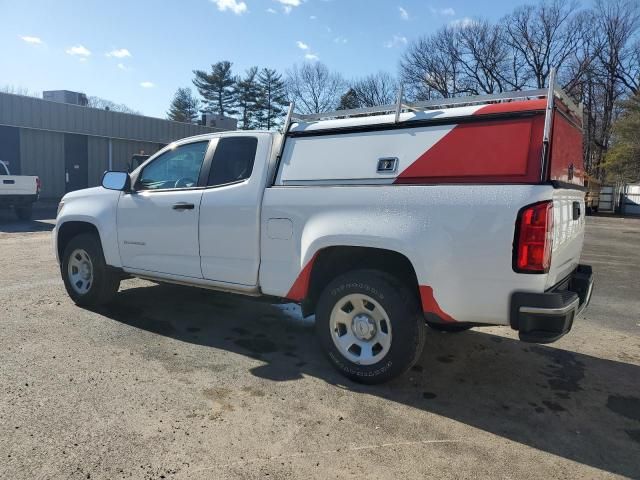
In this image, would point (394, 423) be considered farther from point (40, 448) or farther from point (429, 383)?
point (40, 448)

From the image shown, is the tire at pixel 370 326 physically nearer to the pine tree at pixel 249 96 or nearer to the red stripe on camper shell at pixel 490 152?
the red stripe on camper shell at pixel 490 152

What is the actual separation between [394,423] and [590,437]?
1.25 metres

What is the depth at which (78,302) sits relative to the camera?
5.88 m

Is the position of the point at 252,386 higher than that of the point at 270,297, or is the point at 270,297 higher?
the point at 270,297

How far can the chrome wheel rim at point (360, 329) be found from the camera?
12.5ft

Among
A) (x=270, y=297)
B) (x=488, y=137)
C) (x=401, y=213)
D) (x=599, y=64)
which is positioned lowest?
(x=270, y=297)

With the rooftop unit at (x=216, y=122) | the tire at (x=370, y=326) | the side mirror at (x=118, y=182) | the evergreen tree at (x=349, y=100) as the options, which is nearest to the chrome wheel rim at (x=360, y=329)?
the tire at (x=370, y=326)

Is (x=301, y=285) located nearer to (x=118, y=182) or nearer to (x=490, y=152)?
(x=490, y=152)

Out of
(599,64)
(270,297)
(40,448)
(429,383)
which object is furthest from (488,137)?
(599,64)

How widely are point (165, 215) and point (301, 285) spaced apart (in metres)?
1.74

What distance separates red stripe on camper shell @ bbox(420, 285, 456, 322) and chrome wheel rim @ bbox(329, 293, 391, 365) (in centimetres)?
32

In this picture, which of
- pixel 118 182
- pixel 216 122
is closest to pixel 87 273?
pixel 118 182

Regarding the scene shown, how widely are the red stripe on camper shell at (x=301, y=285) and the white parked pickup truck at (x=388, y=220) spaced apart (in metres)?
0.01

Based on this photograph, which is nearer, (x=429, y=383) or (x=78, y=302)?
(x=429, y=383)
